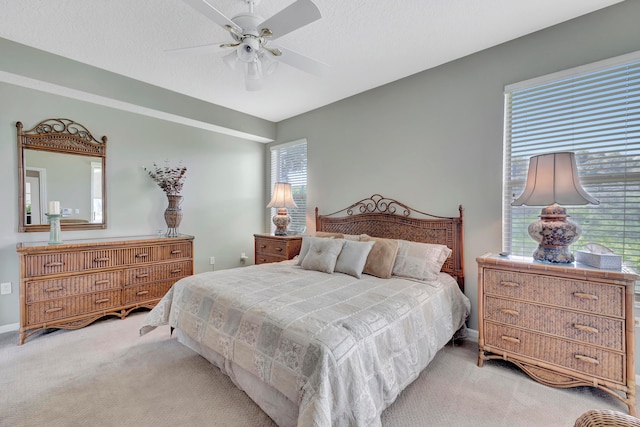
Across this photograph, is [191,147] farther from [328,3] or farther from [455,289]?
[455,289]

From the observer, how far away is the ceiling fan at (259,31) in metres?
1.58

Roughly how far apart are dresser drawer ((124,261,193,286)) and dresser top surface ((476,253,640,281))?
10.9 feet

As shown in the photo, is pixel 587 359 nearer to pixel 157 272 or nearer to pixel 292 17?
pixel 292 17

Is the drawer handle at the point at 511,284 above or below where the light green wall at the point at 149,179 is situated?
below

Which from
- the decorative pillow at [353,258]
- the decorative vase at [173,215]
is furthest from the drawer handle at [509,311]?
the decorative vase at [173,215]

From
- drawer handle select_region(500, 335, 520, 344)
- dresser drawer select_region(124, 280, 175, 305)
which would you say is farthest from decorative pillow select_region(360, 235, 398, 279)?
dresser drawer select_region(124, 280, 175, 305)

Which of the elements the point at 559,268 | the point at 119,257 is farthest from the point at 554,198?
the point at 119,257

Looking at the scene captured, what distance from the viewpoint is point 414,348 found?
1810 mm

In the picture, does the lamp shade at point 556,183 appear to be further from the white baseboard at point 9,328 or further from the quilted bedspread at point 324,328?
the white baseboard at point 9,328

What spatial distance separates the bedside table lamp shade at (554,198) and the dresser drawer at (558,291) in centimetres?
19

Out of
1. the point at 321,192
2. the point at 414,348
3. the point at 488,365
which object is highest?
the point at 321,192

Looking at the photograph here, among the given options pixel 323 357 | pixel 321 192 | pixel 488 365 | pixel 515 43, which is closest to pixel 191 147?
pixel 321 192

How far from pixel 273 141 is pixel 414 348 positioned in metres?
4.02

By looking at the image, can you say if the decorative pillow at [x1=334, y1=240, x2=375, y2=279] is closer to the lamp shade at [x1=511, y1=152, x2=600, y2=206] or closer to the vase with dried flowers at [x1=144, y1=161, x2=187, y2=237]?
the lamp shade at [x1=511, y1=152, x2=600, y2=206]
